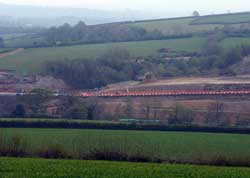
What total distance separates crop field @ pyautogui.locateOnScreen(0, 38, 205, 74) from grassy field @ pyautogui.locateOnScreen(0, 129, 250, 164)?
2389 cm

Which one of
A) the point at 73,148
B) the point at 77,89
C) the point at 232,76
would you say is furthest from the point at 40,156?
the point at 232,76

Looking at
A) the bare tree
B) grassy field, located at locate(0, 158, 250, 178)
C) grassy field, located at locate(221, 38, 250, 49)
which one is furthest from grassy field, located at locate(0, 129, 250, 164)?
grassy field, located at locate(221, 38, 250, 49)

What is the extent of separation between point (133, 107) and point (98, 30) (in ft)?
105

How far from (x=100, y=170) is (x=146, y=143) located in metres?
7.75

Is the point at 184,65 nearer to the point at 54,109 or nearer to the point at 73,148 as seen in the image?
the point at 54,109

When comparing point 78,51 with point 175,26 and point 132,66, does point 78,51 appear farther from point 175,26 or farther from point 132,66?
point 175,26

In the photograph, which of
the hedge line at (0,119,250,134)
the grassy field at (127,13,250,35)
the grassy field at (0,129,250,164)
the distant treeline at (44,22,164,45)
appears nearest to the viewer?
the grassy field at (0,129,250,164)

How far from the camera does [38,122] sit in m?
29.8

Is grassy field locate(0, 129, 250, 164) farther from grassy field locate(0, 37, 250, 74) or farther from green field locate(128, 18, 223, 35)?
green field locate(128, 18, 223, 35)

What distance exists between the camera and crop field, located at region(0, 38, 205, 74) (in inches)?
2030

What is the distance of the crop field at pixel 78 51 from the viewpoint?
169 ft

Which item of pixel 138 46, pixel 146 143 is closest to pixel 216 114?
pixel 146 143

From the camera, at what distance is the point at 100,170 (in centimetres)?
1738

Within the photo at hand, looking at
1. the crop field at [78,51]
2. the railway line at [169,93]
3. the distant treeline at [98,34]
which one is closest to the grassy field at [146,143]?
the railway line at [169,93]
